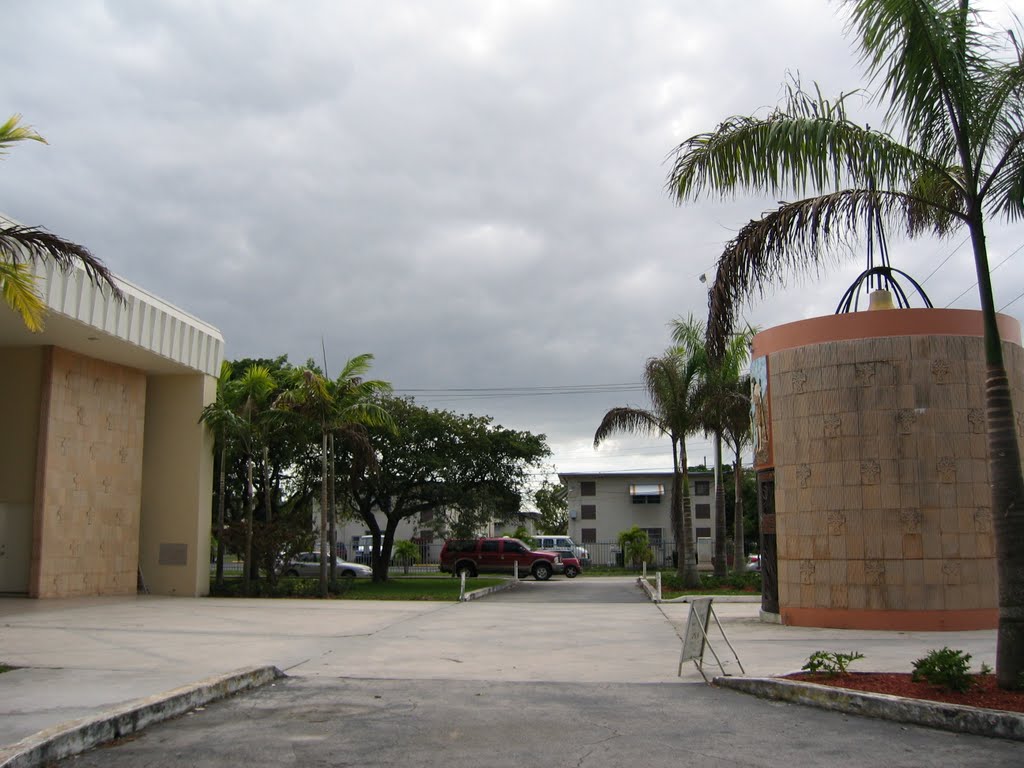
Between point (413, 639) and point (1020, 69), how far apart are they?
414 inches

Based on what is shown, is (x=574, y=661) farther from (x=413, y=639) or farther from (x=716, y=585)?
(x=716, y=585)

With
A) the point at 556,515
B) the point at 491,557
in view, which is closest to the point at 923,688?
the point at 491,557

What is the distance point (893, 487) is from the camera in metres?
13.9

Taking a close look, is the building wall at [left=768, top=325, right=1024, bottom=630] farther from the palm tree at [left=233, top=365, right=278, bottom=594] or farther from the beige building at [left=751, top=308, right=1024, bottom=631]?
the palm tree at [left=233, top=365, right=278, bottom=594]

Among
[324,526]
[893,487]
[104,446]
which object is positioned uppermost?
[104,446]

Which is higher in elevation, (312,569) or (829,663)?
(829,663)

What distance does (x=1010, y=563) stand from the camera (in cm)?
766

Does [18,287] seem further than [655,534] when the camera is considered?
No

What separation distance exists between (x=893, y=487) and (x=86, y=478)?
17.5 m

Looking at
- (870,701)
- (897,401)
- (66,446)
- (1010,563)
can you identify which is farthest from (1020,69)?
(66,446)

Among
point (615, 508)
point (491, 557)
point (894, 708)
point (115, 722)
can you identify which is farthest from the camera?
point (615, 508)

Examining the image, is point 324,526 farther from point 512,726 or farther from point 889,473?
point 512,726

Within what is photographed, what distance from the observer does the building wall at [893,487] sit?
45.0 ft

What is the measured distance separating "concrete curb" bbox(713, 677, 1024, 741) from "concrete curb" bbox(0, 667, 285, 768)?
16.4 feet
